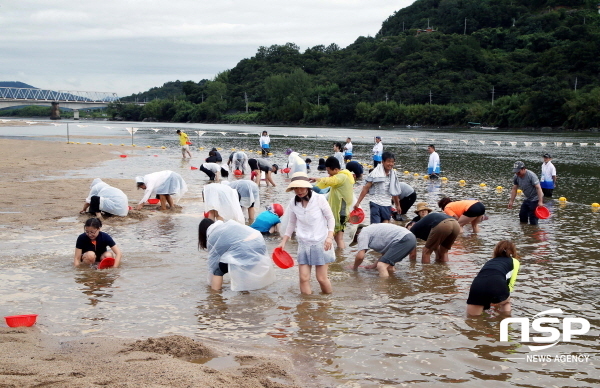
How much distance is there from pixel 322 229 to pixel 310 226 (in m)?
0.17

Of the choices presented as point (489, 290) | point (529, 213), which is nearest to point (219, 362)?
point (489, 290)

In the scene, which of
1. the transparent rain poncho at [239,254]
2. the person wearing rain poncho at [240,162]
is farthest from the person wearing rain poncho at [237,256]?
the person wearing rain poncho at [240,162]

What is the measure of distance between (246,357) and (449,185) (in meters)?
17.1

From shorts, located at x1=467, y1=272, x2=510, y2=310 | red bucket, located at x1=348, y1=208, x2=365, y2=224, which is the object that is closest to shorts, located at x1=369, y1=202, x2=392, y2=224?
red bucket, located at x1=348, y1=208, x2=365, y2=224

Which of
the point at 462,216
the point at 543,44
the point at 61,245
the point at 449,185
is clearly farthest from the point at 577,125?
the point at 61,245

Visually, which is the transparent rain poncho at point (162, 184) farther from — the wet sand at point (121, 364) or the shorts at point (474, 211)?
the wet sand at point (121, 364)

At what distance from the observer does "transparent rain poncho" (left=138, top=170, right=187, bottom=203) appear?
13.7m

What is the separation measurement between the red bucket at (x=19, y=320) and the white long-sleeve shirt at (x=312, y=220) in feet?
10.3

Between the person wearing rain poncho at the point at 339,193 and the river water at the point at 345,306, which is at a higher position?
the person wearing rain poncho at the point at 339,193

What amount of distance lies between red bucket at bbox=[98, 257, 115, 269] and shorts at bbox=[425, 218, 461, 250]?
16.6ft

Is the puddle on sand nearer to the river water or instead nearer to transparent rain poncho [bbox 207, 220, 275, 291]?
the river water

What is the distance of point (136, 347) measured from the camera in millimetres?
5688

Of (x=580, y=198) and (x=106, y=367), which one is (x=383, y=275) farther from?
(x=580, y=198)

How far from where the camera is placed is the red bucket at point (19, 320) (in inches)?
247
